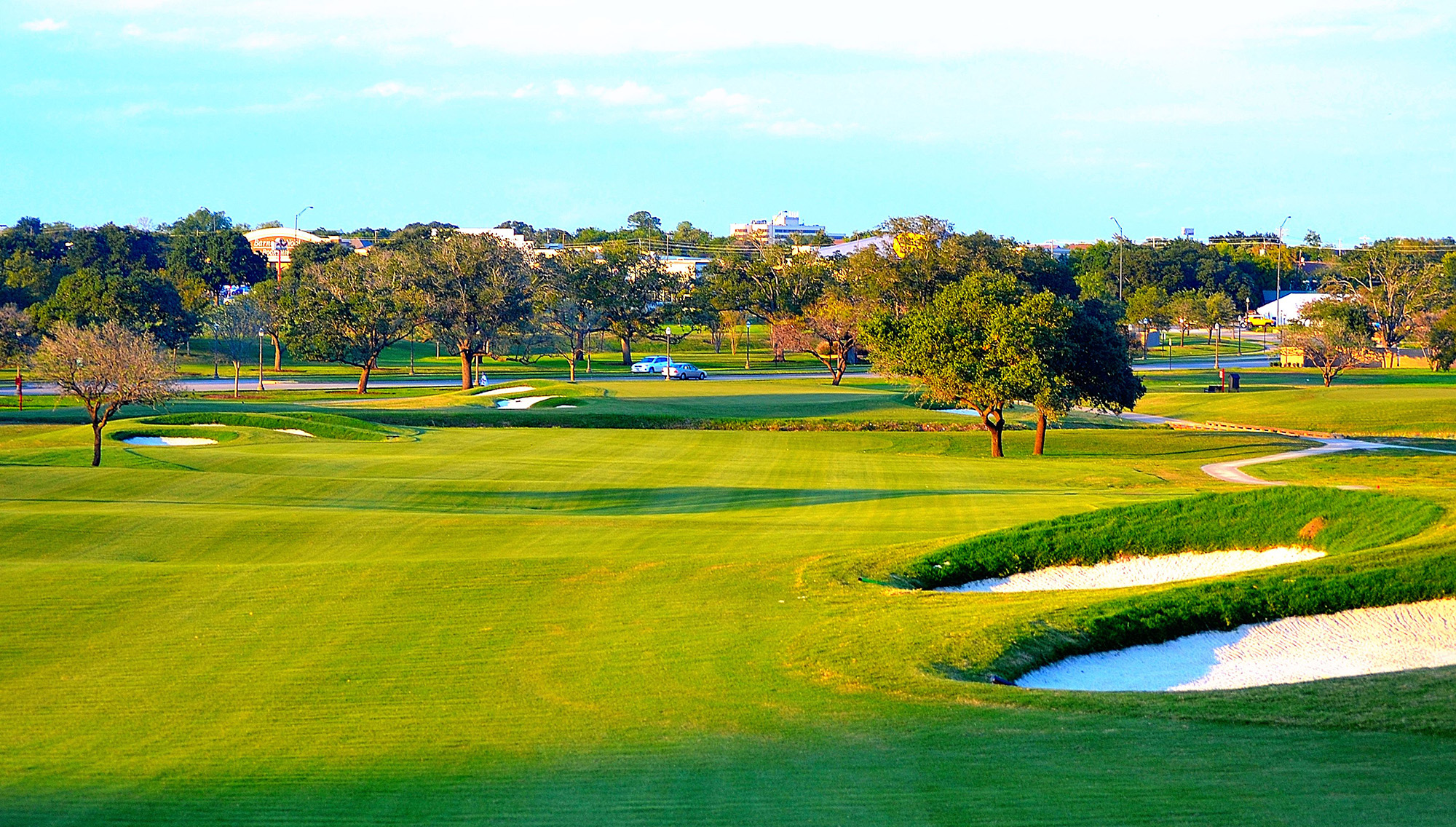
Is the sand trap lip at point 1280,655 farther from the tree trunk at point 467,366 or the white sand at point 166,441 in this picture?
the tree trunk at point 467,366

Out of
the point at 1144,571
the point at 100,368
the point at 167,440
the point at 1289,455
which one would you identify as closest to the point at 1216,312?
the point at 1289,455

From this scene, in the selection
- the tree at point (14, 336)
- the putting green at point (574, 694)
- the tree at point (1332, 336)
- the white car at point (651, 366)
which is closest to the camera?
the putting green at point (574, 694)

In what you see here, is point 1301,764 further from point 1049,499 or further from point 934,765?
point 1049,499

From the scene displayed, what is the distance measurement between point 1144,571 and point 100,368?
31719 millimetres

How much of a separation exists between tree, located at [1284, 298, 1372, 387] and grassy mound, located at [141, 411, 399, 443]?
194ft

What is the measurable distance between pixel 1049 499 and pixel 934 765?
17536 mm

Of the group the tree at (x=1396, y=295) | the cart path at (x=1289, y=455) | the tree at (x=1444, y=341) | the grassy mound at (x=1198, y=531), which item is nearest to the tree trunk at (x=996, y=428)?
the cart path at (x=1289, y=455)

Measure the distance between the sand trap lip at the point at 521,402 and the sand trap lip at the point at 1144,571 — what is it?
3932cm

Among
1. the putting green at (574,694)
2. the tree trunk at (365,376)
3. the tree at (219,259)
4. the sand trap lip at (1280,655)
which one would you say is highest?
the tree at (219,259)

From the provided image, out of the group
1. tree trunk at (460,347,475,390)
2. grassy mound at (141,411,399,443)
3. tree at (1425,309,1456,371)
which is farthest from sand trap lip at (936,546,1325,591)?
tree at (1425,309,1456,371)

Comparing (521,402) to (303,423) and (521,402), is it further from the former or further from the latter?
(303,423)

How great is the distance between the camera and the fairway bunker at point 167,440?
37.1m

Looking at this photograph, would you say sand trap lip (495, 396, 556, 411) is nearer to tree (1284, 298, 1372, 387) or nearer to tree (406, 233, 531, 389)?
tree (406, 233, 531, 389)

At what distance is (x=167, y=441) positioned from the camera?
126 feet
